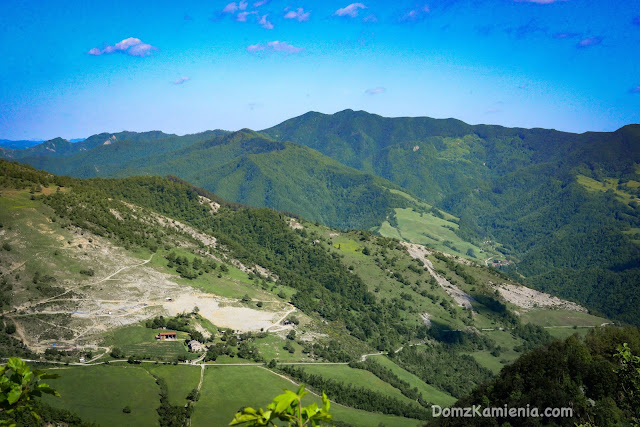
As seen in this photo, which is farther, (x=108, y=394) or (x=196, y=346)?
(x=196, y=346)

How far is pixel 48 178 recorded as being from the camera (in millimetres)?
156625

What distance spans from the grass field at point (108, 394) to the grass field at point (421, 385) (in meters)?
77.4

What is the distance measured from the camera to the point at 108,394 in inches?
3145

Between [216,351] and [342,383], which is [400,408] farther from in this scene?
[216,351]

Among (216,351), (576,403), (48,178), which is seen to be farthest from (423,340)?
(48,178)

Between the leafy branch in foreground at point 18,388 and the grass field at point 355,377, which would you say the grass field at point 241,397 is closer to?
the grass field at point 355,377

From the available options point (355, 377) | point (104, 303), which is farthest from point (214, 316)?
point (355, 377)

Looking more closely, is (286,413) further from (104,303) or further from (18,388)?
(104,303)

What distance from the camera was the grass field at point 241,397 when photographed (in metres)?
83.6

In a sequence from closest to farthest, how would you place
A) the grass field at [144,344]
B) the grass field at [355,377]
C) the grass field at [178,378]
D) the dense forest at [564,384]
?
the dense forest at [564,384]
the grass field at [178,378]
the grass field at [144,344]
the grass field at [355,377]

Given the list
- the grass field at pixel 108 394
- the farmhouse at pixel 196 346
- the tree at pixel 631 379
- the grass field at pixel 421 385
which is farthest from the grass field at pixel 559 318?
the tree at pixel 631 379

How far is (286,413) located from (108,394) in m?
84.5

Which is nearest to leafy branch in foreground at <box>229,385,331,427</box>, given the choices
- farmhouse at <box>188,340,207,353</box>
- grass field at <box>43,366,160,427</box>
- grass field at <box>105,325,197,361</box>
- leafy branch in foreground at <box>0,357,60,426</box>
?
leafy branch in foreground at <box>0,357,60,426</box>

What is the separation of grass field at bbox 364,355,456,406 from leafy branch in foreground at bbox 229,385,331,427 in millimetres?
130790
